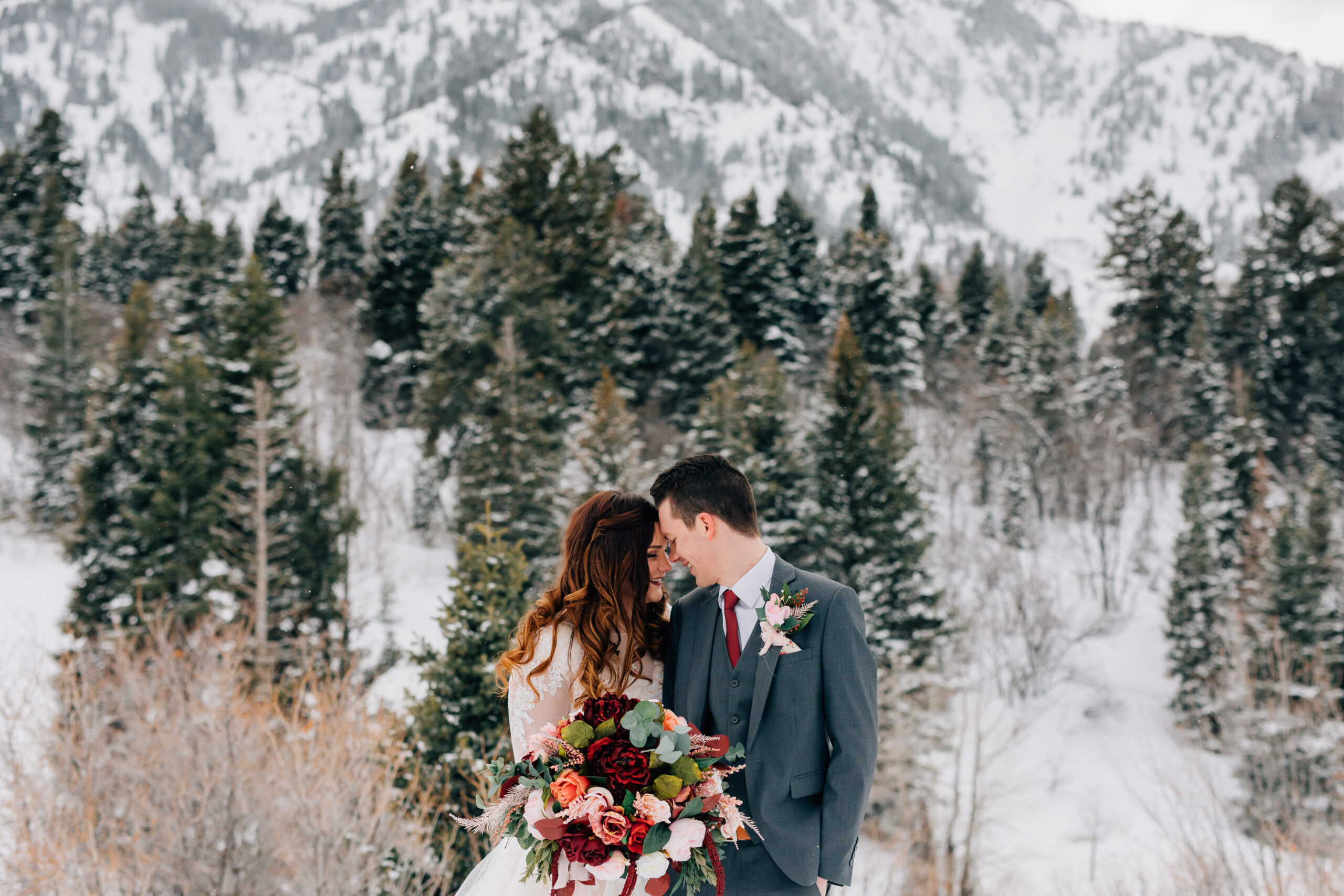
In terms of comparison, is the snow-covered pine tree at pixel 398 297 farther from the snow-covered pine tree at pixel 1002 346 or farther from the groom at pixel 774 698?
the groom at pixel 774 698

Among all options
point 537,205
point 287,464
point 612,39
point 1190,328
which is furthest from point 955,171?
point 287,464

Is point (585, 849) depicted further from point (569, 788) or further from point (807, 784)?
point (807, 784)

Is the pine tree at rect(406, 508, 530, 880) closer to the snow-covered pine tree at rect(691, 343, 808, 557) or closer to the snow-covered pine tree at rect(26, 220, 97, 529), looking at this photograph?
the snow-covered pine tree at rect(691, 343, 808, 557)

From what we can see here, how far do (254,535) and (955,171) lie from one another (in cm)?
16712

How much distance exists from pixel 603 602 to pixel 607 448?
1865 centimetres

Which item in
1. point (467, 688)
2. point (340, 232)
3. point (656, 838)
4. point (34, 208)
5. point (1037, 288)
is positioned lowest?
point (467, 688)

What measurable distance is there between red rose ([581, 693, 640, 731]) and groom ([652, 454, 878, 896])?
1.60 feet

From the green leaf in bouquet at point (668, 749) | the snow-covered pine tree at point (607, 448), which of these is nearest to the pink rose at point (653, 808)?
the green leaf in bouquet at point (668, 749)

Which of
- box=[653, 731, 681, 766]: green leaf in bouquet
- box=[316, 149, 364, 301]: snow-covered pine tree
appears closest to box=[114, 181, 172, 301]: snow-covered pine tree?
box=[316, 149, 364, 301]: snow-covered pine tree

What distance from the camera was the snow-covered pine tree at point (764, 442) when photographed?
22.3m

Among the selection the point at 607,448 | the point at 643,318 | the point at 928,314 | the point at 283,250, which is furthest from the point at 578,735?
the point at 283,250

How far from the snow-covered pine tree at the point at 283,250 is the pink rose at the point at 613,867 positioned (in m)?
44.7


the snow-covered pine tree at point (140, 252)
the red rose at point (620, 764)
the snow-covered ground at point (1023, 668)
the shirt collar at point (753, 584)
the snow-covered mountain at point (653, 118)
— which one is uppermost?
the snow-covered mountain at point (653, 118)

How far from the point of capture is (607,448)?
2228 centimetres
